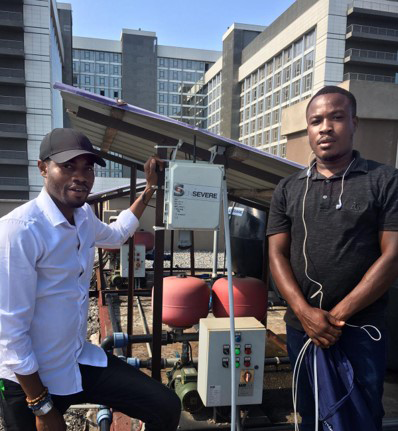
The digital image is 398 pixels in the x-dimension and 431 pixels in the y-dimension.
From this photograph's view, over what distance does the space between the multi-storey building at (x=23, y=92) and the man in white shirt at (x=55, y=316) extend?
36.8 metres

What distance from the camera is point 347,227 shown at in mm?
A: 1729

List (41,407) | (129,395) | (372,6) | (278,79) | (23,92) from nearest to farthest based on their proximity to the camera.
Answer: (41,407) → (129,395) → (23,92) → (372,6) → (278,79)

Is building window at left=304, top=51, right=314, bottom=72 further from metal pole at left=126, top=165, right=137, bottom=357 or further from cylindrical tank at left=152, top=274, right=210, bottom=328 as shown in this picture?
cylindrical tank at left=152, top=274, right=210, bottom=328

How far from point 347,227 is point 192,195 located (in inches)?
39.3

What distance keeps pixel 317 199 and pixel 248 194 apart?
7.79 feet

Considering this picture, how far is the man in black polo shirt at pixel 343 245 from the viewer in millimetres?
1696

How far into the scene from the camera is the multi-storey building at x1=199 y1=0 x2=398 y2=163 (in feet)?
120

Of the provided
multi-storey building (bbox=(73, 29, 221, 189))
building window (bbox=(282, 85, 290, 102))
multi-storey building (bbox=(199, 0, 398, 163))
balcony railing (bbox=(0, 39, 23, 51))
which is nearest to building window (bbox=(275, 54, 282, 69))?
multi-storey building (bbox=(199, 0, 398, 163))

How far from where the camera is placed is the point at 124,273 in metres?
6.71

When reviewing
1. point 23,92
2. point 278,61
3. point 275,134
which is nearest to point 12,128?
point 23,92

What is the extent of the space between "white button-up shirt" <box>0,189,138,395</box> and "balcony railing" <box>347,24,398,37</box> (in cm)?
4235

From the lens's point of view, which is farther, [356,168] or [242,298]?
[242,298]

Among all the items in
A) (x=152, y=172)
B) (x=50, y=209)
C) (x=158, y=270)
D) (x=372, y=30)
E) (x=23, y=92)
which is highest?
(x=372, y=30)

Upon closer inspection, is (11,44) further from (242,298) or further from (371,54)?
(242,298)
